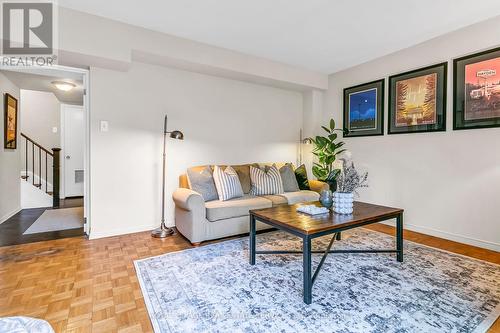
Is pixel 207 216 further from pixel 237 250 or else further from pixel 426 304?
pixel 426 304

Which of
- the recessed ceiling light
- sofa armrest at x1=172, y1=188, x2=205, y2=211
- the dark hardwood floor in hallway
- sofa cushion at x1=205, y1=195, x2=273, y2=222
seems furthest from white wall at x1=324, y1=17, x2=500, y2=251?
the recessed ceiling light

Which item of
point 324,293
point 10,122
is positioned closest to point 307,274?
point 324,293

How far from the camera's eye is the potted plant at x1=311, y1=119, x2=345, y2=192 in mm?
4344

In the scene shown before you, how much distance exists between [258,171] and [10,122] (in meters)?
3.90

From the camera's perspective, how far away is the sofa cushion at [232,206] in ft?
9.45

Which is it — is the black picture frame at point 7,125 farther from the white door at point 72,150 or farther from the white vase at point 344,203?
the white vase at point 344,203

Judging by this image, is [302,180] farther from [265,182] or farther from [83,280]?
[83,280]

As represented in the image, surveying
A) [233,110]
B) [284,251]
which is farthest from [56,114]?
[284,251]

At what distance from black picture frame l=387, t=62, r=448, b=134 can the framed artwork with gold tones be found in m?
5.65

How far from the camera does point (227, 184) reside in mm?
3254

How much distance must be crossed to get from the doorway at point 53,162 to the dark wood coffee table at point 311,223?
236 centimetres

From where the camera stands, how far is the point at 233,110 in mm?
4078

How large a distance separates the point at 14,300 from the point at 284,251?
83.0 inches

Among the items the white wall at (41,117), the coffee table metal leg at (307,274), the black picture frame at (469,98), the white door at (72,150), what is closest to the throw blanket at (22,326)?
the coffee table metal leg at (307,274)
